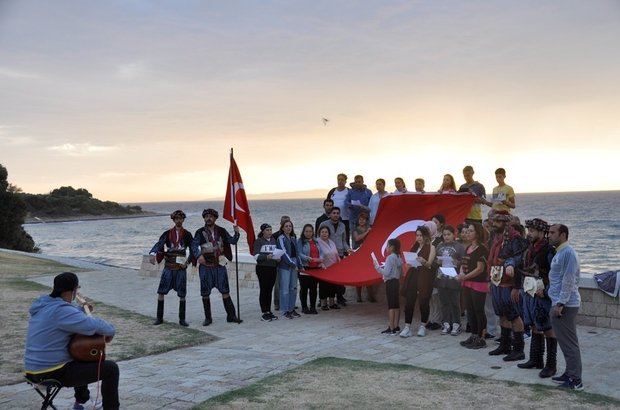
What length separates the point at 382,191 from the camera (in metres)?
13.4

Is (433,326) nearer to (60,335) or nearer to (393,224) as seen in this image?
(393,224)

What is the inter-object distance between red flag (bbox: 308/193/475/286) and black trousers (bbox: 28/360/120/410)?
6.21m

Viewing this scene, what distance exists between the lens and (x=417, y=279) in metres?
9.90

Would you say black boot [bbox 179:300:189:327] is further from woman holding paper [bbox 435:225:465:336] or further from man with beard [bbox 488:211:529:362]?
man with beard [bbox 488:211:529:362]

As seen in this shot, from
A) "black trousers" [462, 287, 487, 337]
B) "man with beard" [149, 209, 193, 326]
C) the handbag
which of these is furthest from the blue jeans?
the handbag

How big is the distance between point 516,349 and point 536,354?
498mm

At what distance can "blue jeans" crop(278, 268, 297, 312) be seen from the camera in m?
11.6

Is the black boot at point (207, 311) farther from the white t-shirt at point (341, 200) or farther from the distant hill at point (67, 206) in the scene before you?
the distant hill at point (67, 206)

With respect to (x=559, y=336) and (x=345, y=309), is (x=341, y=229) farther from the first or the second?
(x=559, y=336)

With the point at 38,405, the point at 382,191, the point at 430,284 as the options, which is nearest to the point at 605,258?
the point at 382,191

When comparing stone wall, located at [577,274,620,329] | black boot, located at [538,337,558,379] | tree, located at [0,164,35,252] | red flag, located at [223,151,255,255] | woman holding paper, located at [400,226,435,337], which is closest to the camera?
black boot, located at [538,337,558,379]

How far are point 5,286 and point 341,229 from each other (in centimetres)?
910

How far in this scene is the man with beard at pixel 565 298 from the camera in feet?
21.9

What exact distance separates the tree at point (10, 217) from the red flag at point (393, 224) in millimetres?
40804
